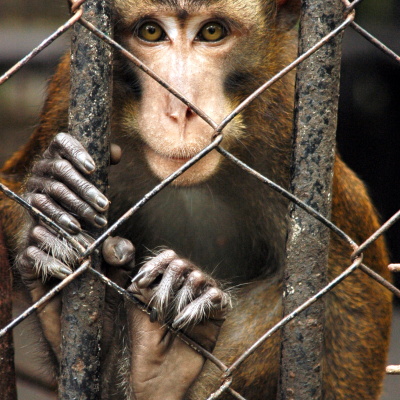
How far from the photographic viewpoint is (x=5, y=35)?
6207mm

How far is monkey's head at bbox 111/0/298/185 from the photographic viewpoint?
271 centimetres

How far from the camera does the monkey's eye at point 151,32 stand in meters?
2.98

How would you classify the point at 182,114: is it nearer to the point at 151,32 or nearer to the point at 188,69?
the point at 188,69

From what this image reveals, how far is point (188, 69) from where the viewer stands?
9.26 feet

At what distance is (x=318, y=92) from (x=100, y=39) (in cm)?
71

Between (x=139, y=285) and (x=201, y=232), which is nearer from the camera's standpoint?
(x=139, y=285)

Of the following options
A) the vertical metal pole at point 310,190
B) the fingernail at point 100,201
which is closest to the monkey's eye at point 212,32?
the vertical metal pole at point 310,190

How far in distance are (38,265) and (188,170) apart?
31.2 inches

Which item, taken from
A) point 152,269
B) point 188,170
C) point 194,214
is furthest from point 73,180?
point 194,214

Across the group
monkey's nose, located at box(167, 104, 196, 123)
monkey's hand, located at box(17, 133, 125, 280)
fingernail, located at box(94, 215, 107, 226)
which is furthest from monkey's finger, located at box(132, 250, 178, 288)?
monkey's nose, located at box(167, 104, 196, 123)

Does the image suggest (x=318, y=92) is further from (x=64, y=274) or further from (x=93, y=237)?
(x=64, y=274)

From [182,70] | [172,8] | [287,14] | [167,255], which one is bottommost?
[167,255]

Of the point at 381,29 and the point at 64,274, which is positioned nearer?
the point at 64,274

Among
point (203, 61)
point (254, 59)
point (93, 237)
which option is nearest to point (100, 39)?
point (93, 237)
